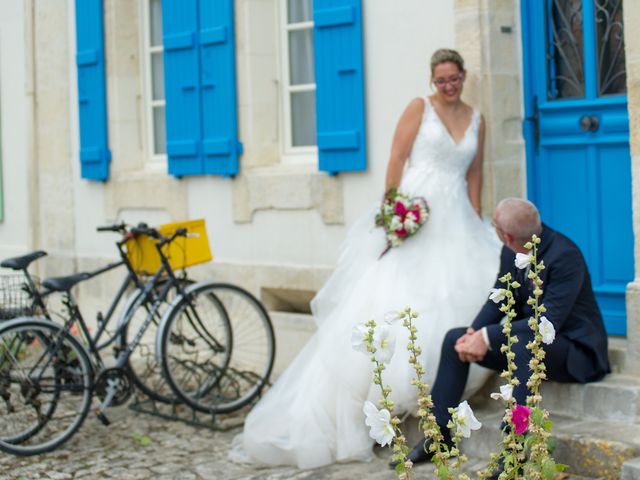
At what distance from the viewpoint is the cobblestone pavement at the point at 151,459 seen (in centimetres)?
602

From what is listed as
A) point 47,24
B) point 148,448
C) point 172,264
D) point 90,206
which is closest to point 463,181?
point 172,264

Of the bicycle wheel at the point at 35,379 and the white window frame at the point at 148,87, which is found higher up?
the white window frame at the point at 148,87

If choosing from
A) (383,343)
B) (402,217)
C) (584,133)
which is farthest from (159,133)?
(383,343)

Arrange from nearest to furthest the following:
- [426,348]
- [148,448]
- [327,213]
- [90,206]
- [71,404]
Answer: [426,348]
[148,448]
[71,404]
[327,213]
[90,206]

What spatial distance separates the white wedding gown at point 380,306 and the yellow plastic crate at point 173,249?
905 millimetres

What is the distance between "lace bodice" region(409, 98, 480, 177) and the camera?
22.1ft

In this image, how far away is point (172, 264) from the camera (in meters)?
7.29

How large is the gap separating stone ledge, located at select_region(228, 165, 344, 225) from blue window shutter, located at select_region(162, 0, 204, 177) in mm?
422

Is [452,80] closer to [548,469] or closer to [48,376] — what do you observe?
[48,376]

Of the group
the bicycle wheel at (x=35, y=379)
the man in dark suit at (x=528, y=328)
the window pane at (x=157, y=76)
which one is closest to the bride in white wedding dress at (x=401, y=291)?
the man in dark suit at (x=528, y=328)

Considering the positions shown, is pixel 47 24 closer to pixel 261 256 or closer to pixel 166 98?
pixel 166 98

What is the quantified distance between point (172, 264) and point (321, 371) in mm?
1313

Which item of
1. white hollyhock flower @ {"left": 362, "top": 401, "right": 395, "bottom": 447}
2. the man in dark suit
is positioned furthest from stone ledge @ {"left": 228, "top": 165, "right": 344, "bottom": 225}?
white hollyhock flower @ {"left": 362, "top": 401, "right": 395, "bottom": 447}

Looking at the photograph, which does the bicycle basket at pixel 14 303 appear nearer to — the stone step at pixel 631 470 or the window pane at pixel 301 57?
the window pane at pixel 301 57
